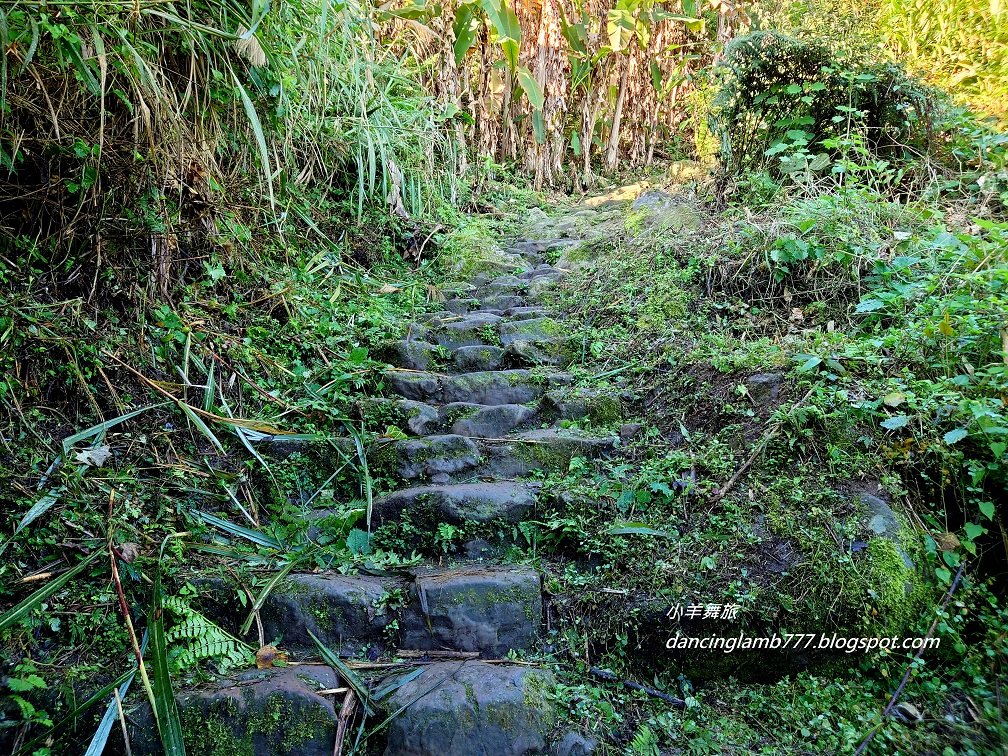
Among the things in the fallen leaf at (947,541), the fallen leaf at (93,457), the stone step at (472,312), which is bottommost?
the fallen leaf at (947,541)

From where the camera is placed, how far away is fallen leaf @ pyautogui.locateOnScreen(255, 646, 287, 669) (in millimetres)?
2047

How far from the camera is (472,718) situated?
1851mm

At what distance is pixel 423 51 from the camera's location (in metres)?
6.12

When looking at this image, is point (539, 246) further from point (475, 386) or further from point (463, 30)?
point (475, 386)

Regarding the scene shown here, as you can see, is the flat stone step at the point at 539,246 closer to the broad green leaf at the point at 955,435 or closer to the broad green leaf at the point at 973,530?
the broad green leaf at the point at 955,435

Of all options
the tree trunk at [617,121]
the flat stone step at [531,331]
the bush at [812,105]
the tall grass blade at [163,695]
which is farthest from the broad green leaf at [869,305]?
the tree trunk at [617,121]

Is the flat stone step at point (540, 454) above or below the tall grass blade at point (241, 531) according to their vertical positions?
above

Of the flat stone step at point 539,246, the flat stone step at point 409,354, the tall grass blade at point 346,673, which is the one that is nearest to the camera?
the tall grass blade at point 346,673

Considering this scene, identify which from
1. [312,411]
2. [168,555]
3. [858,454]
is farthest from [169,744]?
[858,454]

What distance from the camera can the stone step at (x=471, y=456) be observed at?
9.09 ft

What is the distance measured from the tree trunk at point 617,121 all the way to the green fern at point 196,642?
7.12 metres

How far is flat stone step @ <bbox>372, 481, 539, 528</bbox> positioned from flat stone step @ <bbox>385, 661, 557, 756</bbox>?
665mm

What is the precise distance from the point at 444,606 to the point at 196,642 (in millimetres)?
801

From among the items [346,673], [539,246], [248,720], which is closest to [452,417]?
[346,673]
